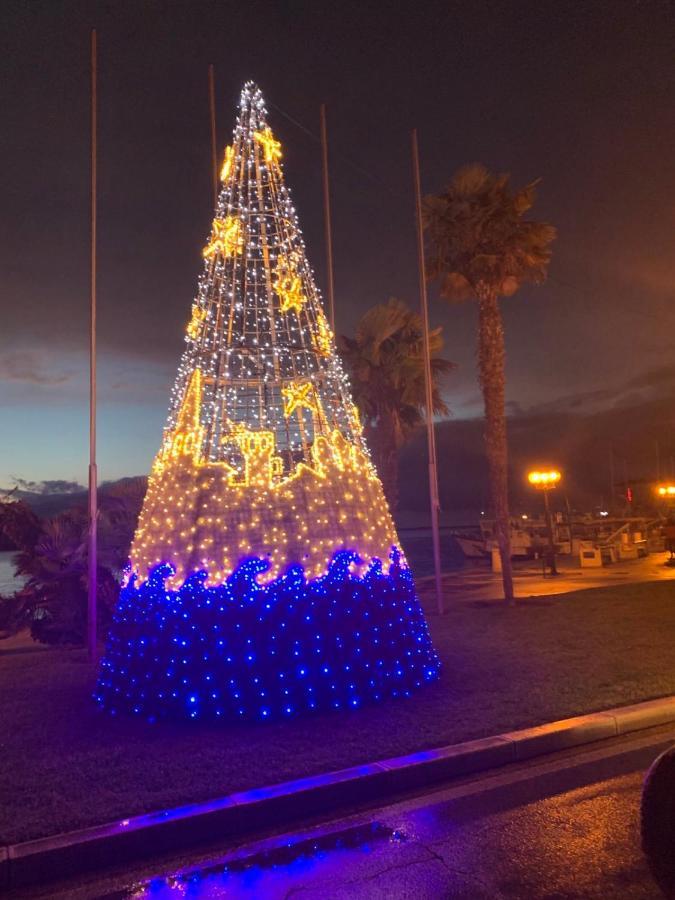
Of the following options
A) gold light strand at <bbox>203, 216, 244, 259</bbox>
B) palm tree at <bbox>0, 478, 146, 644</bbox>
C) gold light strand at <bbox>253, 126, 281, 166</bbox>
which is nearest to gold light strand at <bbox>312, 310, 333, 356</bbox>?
gold light strand at <bbox>203, 216, 244, 259</bbox>

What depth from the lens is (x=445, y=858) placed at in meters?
4.23

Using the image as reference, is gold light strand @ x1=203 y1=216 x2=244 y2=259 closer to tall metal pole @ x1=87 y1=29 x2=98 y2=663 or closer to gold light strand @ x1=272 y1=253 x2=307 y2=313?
gold light strand @ x1=272 y1=253 x2=307 y2=313

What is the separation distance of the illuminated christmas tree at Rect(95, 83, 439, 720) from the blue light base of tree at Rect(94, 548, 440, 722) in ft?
0.04

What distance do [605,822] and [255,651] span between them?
313cm

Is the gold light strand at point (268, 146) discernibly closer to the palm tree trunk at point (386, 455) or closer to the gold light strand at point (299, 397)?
the gold light strand at point (299, 397)

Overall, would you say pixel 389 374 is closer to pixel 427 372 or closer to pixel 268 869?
pixel 427 372

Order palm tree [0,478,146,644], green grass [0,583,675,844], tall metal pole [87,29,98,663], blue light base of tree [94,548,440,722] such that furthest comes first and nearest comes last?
1. palm tree [0,478,146,644]
2. tall metal pole [87,29,98,663]
3. blue light base of tree [94,548,440,722]
4. green grass [0,583,675,844]

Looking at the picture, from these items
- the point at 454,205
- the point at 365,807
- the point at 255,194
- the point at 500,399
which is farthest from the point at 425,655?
the point at 454,205

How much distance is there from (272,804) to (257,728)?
1591 millimetres

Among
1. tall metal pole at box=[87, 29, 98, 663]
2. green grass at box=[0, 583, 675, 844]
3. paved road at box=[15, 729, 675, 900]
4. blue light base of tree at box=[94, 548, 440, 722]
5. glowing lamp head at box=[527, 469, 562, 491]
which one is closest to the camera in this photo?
paved road at box=[15, 729, 675, 900]

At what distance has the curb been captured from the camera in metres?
4.26

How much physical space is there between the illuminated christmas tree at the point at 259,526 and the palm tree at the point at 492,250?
25.2ft

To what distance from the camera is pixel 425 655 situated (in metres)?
7.69

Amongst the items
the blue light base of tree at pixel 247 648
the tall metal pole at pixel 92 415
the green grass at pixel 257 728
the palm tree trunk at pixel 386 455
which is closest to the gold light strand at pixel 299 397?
the blue light base of tree at pixel 247 648
